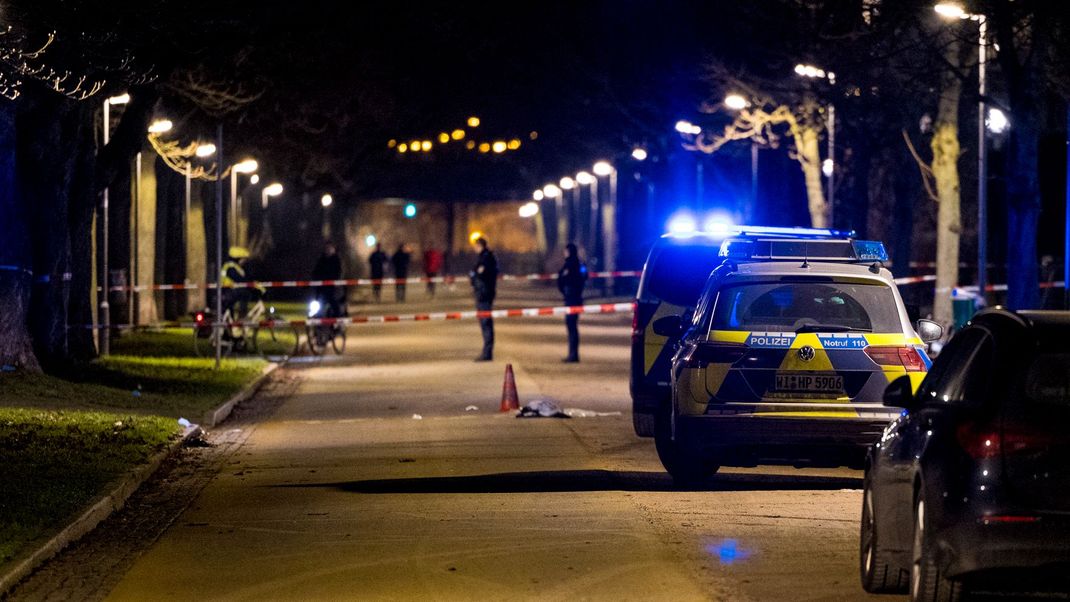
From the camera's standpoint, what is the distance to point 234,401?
72.1ft

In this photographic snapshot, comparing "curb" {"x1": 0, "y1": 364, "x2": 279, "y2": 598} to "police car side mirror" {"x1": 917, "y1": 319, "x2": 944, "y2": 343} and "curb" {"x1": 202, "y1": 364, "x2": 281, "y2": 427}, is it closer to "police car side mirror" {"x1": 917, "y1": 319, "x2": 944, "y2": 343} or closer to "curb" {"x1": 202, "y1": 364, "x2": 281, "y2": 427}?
"curb" {"x1": 202, "y1": 364, "x2": 281, "y2": 427}

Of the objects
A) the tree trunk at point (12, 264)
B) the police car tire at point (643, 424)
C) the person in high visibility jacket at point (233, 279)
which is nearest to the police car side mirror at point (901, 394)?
the police car tire at point (643, 424)

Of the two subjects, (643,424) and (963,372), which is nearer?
(963,372)

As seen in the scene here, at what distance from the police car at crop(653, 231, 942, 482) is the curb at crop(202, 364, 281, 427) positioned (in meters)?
7.97

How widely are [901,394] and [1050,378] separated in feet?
4.25

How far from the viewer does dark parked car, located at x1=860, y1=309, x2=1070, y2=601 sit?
7.28 meters

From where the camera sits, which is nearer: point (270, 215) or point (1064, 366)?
point (1064, 366)

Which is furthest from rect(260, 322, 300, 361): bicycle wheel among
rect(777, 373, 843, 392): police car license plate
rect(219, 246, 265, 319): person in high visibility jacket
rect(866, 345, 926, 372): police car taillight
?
rect(866, 345, 926, 372): police car taillight

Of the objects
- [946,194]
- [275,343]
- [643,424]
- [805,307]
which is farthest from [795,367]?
[275,343]

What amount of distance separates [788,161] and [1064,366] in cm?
5509

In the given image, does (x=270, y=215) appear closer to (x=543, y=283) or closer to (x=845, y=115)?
(x=543, y=283)

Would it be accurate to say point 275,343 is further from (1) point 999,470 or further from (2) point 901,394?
(1) point 999,470

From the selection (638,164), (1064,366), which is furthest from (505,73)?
(1064,366)

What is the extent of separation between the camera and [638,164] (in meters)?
77.4
